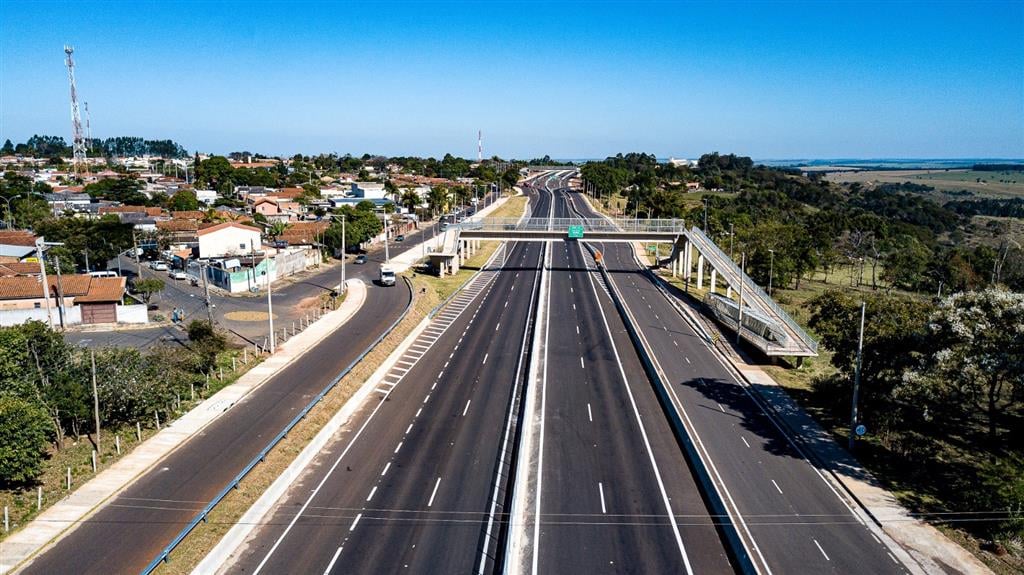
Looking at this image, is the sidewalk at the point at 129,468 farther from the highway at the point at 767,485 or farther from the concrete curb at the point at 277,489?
the highway at the point at 767,485

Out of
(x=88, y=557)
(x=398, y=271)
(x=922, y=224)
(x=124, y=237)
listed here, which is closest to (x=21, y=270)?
(x=124, y=237)

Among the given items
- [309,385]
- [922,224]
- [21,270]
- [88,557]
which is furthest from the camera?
[922,224]

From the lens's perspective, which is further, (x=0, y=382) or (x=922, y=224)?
(x=922, y=224)

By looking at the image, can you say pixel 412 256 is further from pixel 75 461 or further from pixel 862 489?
pixel 862 489

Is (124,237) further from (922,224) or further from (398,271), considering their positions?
(922,224)

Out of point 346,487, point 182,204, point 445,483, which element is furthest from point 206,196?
point 445,483

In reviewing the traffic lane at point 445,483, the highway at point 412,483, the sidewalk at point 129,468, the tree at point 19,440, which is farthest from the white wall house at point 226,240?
the tree at point 19,440
